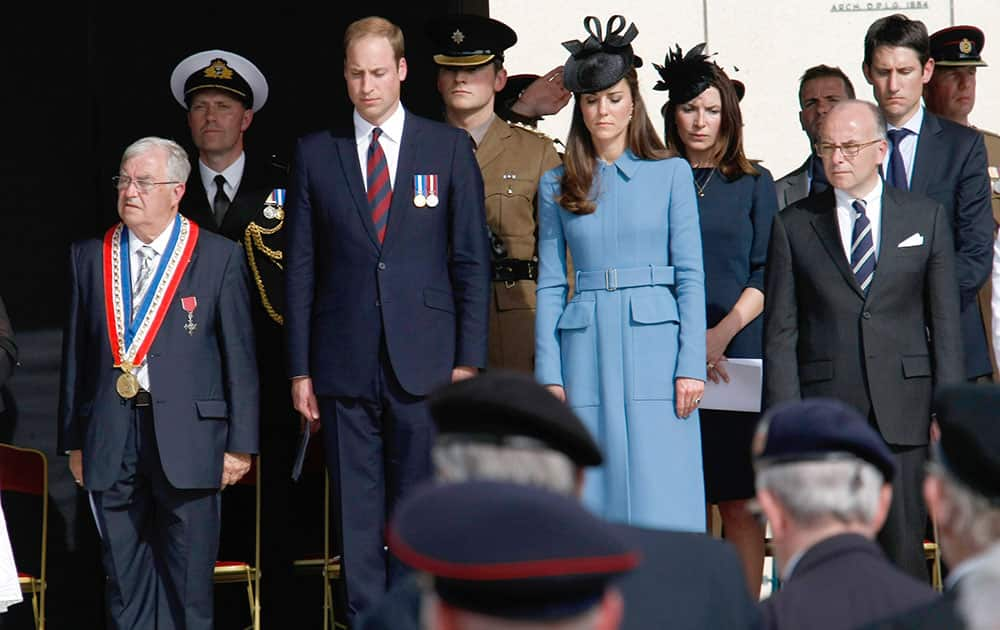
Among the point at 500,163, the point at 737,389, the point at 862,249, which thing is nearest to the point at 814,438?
the point at 862,249

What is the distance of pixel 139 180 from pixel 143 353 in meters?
0.64

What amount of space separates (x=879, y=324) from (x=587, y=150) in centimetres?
116

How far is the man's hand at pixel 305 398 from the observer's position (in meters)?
5.91

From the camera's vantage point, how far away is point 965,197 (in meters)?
6.19

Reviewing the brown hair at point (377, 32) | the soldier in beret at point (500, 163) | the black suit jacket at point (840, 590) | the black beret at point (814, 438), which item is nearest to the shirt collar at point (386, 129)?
the brown hair at point (377, 32)

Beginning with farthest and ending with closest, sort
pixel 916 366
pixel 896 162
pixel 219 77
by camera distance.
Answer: pixel 219 77
pixel 896 162
pixel 916 366

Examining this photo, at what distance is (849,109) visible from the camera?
5793mm

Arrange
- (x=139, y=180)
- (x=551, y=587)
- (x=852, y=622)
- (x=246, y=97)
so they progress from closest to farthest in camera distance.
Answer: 1. (x=551, y=587)
2. (x=852, y=622)
3. (x=139, y=180)
4. (x=246, y=97)

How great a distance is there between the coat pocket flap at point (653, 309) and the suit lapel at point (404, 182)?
79 cm

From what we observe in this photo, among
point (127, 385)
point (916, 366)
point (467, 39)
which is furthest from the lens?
point (467, 39)

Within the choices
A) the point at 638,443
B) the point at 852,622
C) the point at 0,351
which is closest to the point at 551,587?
the point at 852,622

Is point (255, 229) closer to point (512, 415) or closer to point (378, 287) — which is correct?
point (378, 287)

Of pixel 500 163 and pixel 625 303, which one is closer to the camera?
pixel 625 303

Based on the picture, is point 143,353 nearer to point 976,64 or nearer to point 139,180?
point 139,180
